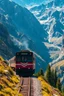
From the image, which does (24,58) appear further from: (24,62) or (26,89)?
(26,89)

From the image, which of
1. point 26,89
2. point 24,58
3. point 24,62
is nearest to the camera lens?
point 26,89

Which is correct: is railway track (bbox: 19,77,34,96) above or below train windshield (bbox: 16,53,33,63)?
below

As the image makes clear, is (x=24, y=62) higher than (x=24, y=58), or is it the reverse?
(x=24, y=58)

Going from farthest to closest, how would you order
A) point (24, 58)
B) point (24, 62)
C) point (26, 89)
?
point (24, 58) → point (24, 62) → point (26, 89)

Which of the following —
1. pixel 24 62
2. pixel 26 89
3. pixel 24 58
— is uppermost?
pixel 24 58

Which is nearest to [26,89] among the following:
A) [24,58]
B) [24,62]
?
[24,62]

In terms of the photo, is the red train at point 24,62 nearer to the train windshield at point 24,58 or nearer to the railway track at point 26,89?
the train windshield at point 24,58

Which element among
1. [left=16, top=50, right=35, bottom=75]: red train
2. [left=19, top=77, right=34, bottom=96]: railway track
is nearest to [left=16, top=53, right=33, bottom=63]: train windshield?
[left=16, top=50, right=35, bottom=75]: red train

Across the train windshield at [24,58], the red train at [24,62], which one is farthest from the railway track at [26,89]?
the train windshield at [24,58]

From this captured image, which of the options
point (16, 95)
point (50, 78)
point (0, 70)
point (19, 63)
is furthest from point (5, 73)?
point (50, 78)

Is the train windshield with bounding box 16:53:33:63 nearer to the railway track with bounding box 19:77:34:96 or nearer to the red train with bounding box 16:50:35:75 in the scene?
the red train with bounding box 16:50:35:75

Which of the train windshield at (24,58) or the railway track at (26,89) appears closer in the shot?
the railway track at (26,89)

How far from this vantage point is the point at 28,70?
66312 mm

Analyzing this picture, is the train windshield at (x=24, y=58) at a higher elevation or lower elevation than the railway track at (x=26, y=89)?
higher
